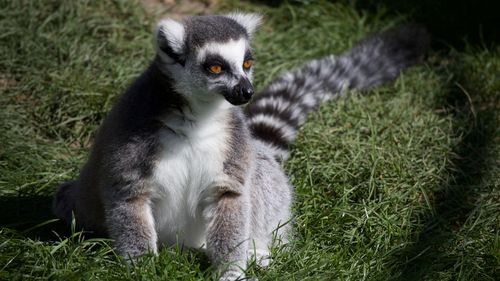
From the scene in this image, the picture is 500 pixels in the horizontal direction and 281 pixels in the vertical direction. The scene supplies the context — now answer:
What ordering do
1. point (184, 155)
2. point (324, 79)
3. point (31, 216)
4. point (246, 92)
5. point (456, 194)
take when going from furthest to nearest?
point (324, 79), point (456, 194), point (31, 216), point (184, 155), point (246, 92)

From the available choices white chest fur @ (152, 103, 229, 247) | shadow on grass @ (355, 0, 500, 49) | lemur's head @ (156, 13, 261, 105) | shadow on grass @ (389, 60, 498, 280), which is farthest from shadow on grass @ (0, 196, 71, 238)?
shadow on grass @ (355, 0, 500, 49)

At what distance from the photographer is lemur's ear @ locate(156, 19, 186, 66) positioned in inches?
148

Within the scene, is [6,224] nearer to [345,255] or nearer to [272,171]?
[272,171]

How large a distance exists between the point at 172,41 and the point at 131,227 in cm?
93

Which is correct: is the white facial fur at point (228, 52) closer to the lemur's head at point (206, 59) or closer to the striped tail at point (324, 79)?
the lemur's head at point (206, 59)

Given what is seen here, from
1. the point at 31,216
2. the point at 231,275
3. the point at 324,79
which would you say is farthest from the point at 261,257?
the point at 324,79

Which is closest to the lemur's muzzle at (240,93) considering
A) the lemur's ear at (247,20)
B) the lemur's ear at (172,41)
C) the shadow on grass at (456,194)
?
the lemur's ear at (172,41)

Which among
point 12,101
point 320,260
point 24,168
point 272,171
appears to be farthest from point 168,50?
point 12,101

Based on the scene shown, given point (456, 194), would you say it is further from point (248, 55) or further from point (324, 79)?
point (248, 55)

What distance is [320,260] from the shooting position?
4.02m

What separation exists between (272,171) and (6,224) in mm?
1551

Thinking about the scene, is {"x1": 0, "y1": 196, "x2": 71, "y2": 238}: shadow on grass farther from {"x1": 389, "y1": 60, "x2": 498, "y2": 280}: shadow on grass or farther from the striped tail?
{"x1": 389, "y1": 60, "x2": 498, "y2": 280}: shadow on grass

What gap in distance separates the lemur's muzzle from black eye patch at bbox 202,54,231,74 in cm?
11

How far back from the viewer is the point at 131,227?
12.0 ft
